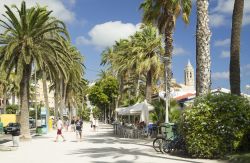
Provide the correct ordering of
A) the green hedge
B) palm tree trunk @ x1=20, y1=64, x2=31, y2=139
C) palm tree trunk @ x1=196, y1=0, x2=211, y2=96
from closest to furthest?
1. the green hedge
2. palm tree trunk @ x1=196, y1=0, x2=211, y2=96
3. palm tree trunk @ x1=20, y1=64, x2=31, y2=139

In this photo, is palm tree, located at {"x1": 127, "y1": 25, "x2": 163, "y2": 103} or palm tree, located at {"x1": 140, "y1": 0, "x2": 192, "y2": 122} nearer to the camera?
palm tree, located at {"x1": 140, "y1": 0, "x2": 192, "y2": 122}

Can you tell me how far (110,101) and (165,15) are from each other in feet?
211

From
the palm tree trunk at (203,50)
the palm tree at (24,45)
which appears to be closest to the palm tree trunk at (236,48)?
the palm tree trunk at (203,50)

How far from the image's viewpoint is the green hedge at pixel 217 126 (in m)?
17.4

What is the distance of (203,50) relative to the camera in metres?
20.8

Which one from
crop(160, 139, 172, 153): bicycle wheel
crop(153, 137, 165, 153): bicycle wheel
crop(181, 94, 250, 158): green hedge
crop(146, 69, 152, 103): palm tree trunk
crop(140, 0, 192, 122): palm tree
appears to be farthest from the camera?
crop(146, 69, 152, 103): palm tree trunk

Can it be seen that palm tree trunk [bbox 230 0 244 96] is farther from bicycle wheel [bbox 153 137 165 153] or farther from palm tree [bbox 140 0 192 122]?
palm tree [bbox 140 0 192 122]

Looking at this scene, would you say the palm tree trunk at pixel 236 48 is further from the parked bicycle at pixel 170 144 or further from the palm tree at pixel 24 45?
the palm tree at pixel 24 45

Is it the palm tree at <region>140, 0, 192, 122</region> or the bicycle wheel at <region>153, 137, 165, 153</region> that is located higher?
the palm tree at <region>140, 0, 192, 122</region>

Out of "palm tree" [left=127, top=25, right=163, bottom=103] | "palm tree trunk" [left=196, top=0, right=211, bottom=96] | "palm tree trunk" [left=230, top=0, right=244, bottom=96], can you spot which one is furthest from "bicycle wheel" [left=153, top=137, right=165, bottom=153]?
"palm tree" [left=127, top=25, right=163, bottom=103]

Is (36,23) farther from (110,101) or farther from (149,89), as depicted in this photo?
(110,101)

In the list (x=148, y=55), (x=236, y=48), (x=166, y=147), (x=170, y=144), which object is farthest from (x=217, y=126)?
(x=148, y=55)

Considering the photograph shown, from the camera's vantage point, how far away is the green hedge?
57.0 feet

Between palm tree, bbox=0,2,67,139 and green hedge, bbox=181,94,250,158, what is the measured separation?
54.6ft
